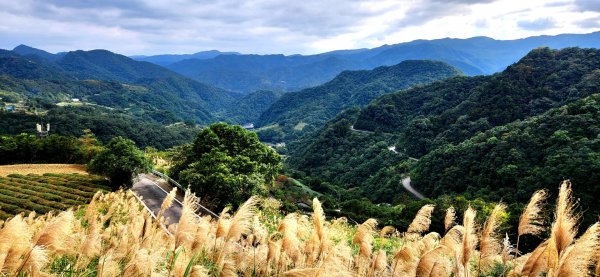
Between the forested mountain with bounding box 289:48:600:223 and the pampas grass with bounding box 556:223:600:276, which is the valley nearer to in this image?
the pampas grass with bounding box 556:223:600:276

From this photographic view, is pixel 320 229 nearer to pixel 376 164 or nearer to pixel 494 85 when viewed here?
pixel 376 164

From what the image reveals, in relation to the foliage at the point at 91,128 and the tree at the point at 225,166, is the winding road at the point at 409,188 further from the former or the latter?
the foliage at the point at 91,128

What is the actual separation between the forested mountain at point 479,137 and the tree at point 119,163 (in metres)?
32.1

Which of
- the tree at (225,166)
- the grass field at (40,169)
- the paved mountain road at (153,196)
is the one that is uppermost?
the tree at (225,166)

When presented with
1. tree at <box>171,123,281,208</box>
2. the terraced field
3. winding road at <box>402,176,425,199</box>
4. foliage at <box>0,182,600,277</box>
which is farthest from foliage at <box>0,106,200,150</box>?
foliage at <box>0,182,600,277</box>

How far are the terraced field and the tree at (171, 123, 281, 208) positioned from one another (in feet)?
16.4

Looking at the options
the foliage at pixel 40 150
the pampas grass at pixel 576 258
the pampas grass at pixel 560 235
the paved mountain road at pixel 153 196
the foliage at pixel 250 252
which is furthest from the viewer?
the foliage at pixel 40 150

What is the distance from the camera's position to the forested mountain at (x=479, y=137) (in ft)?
131

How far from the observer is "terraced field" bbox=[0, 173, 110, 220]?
722 inches

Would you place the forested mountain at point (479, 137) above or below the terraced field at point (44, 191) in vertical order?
below

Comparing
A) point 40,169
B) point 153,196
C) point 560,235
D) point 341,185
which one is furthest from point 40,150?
point 341,185

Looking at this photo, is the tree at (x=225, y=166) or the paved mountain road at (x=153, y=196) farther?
the tree at (x=225, y=166)

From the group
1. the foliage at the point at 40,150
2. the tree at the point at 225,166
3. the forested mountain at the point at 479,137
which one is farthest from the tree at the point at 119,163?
the forested mountain at the point at 479,137

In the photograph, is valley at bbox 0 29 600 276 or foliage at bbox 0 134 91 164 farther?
foliage at bbox 0 134 91 164
